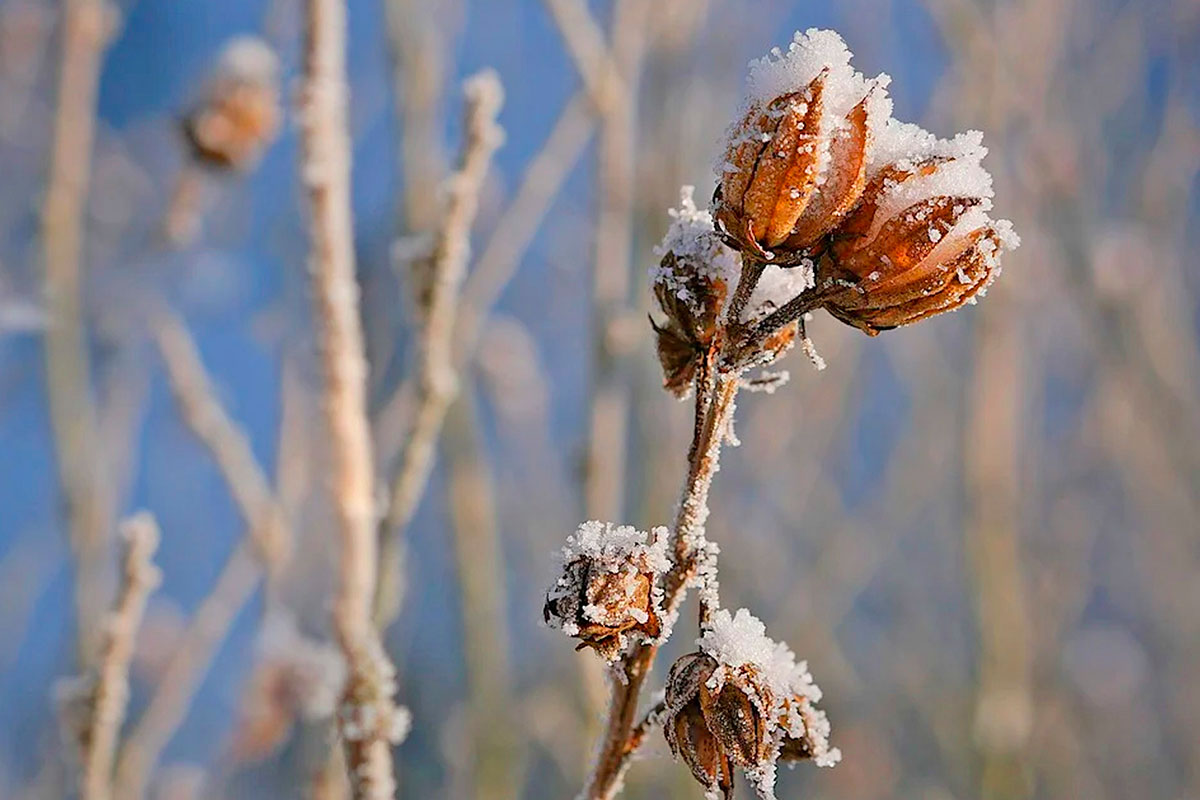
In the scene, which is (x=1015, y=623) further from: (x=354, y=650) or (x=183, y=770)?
(x=183, y=770)

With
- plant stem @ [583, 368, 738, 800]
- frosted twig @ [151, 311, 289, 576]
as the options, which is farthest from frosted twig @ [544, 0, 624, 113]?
plant stem @ [583, 368, 738, 800]

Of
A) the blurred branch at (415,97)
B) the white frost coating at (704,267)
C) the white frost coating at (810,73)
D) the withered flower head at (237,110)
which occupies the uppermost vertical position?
the blurred branch at (415,97)

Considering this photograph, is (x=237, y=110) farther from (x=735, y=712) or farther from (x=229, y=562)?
(x=735, y=712)

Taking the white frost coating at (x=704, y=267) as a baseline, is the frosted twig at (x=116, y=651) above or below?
below

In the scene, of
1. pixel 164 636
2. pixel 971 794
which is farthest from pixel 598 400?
pixel 164 636

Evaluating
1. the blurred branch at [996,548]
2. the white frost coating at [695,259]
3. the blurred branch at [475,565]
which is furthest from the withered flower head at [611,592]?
the blurred branch at [996,548]

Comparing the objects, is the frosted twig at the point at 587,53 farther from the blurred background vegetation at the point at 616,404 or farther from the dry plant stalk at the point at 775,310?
the dry plant stalk at the point at 775,310

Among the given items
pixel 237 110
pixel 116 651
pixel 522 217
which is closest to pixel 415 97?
pixel 237 110
